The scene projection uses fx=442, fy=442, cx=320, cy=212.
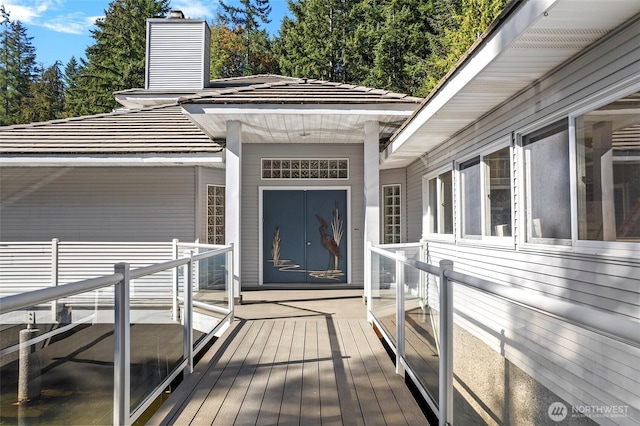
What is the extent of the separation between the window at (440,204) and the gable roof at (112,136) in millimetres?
3941

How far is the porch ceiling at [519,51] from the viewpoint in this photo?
2.66 meters

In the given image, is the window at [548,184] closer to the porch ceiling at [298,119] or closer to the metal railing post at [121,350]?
the porch ceiling at [298,119]

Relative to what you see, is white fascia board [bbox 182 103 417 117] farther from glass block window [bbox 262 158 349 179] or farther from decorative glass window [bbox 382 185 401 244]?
decorative glass window [bbox 382 185 401 244]

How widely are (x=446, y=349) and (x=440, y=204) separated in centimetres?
539

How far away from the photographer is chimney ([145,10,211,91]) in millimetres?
12242

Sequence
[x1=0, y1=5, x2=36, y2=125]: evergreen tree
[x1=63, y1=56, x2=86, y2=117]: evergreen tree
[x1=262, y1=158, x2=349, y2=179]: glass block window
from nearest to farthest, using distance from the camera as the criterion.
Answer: [x1=262, y1=158, x2=349, y2=179]: glass block window
[x1=63, y1=56, x2=86, y2=117]: evergreen tree
[x1=0, y1=5, x2=36, y2=125]: evergreen tree

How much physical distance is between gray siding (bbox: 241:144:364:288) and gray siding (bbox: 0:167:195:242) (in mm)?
1140

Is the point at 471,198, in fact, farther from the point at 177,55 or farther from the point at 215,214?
the point at 177,55

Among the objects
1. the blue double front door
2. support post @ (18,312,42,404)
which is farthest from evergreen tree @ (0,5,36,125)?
support post @ (18,312,42,404)

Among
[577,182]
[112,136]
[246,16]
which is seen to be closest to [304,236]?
[112,136]

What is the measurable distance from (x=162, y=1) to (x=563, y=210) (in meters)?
30.1

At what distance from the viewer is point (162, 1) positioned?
2784 centimetres

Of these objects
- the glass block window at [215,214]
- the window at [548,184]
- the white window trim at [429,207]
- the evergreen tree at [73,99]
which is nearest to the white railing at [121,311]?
the window at [548,184]

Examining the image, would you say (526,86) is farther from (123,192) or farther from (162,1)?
(162,1)
